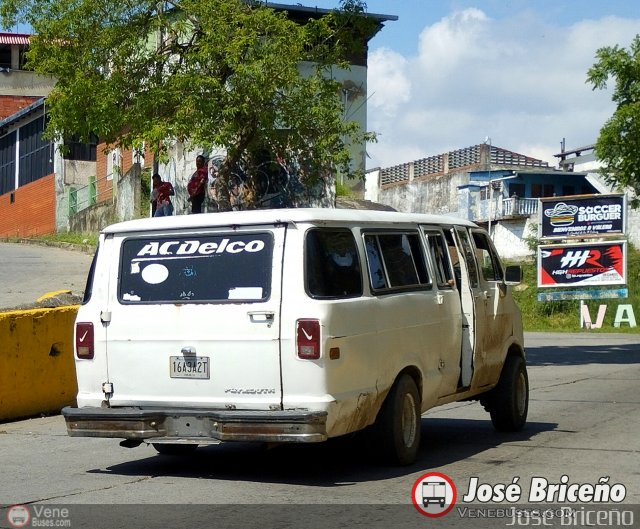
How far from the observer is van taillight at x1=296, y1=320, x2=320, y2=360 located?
7.98m

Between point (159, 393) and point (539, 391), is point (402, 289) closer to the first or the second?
point (159, 393)

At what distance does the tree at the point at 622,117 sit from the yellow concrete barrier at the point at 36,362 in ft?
44.7

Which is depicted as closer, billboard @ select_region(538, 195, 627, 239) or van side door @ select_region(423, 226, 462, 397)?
van side door @ select_region(423, 226, 462, 397)

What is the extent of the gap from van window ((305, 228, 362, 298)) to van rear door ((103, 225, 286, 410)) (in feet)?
0.75

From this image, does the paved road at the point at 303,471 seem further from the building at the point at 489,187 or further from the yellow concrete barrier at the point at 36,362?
the building at the point at 489,187

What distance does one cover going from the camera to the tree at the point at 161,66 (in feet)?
56.4

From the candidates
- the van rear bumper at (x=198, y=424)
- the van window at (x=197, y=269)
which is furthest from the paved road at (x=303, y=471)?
the van window at (x=197, y=269)

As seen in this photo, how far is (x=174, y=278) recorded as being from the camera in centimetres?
858

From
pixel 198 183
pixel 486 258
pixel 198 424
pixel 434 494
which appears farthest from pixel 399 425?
pixel 198 183

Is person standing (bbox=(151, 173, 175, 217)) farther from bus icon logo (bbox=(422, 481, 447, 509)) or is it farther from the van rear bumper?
bus icon logo (bbox=(422, 481, 447, 509))

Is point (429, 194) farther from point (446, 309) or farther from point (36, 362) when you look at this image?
point (446, 309)

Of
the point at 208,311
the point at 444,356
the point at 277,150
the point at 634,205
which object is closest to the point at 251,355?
the point at 208,311

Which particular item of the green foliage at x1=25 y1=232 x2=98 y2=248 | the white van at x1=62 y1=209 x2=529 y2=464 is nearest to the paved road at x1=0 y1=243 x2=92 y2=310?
the green foliage at x1=25 y1=232 x2=98 y2=248

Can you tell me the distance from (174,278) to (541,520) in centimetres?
331
